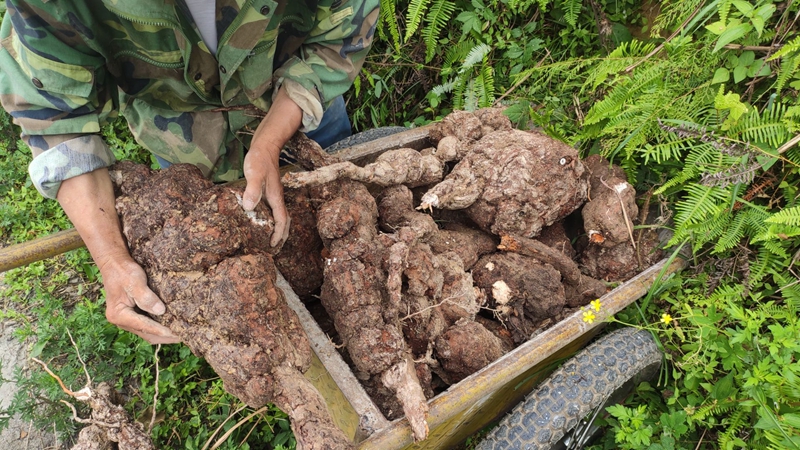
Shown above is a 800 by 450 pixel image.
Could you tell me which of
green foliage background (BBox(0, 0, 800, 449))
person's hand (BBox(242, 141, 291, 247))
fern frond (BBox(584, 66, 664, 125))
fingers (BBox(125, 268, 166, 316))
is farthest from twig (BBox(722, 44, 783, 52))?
fingers (BBox(125, 268, 166, 316))

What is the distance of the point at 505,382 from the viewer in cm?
200

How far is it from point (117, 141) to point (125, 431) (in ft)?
11.4

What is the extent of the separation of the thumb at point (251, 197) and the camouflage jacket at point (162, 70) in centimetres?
66

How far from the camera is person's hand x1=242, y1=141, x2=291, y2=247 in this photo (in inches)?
77.6

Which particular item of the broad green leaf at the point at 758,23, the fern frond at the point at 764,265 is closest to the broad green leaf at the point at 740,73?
the broad green leaf at the point at 758,23

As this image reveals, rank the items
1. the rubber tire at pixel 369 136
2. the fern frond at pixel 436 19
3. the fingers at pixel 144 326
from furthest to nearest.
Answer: the fern frond at pixel 436 19
the rubber tire at pixel 369 136
the fingers at pixel 144 326

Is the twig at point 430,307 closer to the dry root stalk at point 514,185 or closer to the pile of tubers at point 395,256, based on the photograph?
the pile of tubers at point 395,256

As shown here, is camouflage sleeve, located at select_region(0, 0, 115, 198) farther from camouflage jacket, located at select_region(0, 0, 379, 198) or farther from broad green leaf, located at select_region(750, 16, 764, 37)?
broad green leaf, located at select_region(750, 16, 764, 37)

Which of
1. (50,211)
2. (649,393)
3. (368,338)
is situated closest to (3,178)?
(50,211)

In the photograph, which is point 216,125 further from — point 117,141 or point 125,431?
point 117,141

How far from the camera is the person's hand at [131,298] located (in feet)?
5.79

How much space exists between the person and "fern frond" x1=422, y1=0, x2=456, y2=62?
1520 mm

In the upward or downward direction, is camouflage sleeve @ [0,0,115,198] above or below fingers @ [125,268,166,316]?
above

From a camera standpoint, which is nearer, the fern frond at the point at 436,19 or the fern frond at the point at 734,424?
the fern frond at the point at 734,424
